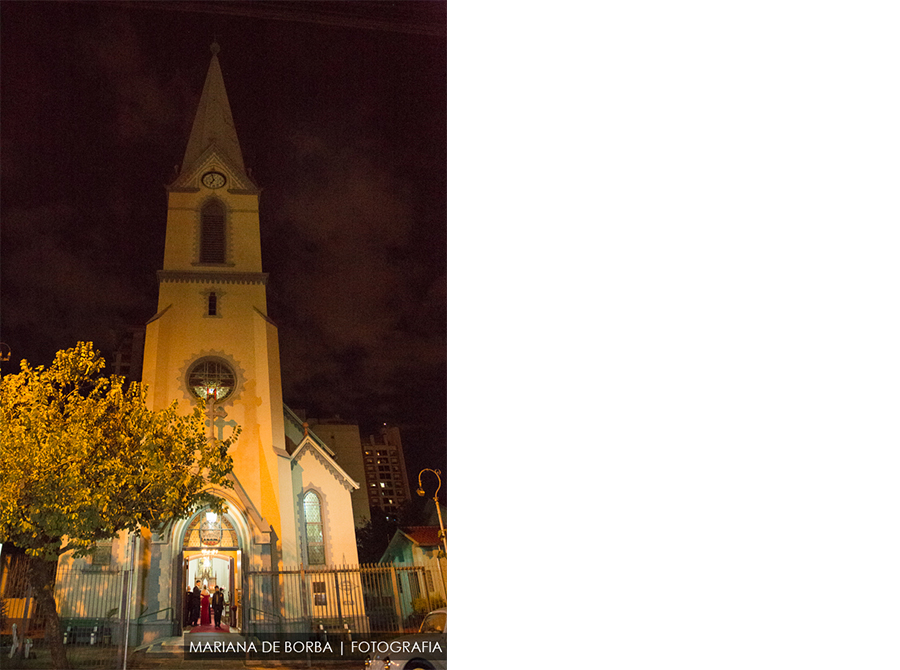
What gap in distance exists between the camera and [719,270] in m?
2.32

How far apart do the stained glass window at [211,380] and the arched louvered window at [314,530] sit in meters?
0.63

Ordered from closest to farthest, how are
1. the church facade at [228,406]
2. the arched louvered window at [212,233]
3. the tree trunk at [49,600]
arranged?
the tree trunk at [49,600], the church facade at [228,406], the arched louvered window at [212,233]

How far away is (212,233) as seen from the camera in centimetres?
322

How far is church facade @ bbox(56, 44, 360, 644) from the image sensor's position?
285 cm

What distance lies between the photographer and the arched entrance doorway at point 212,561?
279 centimetres

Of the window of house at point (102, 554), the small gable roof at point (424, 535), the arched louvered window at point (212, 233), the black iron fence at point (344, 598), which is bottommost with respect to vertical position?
the black iron fence at point (344, 598)

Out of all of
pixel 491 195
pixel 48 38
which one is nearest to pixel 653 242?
pixel 491 195

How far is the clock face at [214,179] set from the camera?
3195mm

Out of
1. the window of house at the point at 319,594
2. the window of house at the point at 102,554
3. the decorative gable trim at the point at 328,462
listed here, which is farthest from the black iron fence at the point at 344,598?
the window of house at the point at 102,554

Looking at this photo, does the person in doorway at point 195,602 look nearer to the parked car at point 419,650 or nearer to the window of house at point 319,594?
the window of house at point 319,594

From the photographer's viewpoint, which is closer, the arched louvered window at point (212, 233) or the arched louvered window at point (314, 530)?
the arched louvered window at point (314, 530)

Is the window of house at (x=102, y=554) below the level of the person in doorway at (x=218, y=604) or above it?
above

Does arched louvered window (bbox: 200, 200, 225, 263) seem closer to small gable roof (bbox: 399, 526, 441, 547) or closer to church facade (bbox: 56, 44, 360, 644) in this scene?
church facade (bbox: 56, 44, 360, 644)

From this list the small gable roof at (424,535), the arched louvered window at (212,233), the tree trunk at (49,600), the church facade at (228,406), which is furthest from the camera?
the arched louvered window at (212,233)
